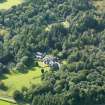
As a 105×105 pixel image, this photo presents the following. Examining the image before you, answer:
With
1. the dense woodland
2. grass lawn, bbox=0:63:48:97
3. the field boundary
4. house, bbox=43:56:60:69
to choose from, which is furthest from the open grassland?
the field boundary

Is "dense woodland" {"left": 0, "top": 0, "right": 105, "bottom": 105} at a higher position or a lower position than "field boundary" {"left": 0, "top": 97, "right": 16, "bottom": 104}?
higher

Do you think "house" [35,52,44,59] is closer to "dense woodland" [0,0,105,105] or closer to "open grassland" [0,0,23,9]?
"dense woodland" [0,0,105,105]

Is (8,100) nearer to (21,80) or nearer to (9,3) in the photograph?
(21,80)

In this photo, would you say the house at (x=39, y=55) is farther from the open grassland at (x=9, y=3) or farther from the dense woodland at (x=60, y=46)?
the open grassland at (x=9, y=3)

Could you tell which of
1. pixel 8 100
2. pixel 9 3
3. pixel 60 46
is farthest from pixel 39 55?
pixel 9 3

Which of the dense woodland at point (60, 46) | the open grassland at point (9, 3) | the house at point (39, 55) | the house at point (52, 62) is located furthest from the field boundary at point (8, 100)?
the open grassland at point (9, 3)

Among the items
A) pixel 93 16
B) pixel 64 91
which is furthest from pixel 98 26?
pixel 64 91
